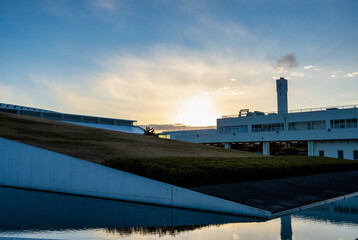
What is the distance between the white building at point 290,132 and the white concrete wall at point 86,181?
39345 mm

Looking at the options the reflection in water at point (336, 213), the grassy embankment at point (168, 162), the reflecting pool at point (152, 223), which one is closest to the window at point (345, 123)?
the grassy embankment at point (168, 162)

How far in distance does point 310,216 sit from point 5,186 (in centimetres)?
1522

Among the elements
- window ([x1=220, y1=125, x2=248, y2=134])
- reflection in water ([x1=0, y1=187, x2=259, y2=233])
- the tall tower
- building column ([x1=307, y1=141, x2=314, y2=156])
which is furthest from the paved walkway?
the tall tower

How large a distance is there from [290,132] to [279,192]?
124 feet

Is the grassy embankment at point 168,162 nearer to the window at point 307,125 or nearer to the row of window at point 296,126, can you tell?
the row of window at point 296,126

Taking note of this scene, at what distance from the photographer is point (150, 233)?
27.6ft

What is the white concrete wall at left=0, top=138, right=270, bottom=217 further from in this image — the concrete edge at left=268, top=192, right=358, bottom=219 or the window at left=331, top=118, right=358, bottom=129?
the window at left=331, top=118, right=358, bottom=129

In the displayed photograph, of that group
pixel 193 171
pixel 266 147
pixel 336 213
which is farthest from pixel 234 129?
pixel 336 213

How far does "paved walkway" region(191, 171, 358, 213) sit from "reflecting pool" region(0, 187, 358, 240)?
2.85ft

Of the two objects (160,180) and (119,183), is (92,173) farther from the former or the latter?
(160,180)

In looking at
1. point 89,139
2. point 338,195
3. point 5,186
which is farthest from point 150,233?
point 89,139

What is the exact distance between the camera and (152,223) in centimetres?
943

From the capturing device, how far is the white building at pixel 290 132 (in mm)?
45062

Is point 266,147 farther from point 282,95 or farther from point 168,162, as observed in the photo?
point 168,162
